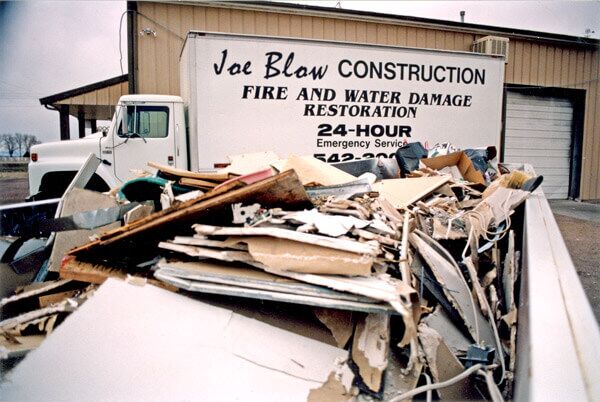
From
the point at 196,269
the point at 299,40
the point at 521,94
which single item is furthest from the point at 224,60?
the point at 521,94

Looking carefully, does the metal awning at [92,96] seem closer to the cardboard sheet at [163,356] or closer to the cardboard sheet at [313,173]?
the cardboard sheet at [313,173]

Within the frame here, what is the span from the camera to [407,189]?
3404 mm

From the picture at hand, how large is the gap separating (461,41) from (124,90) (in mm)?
9140

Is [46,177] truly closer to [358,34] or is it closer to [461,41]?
[358,34]

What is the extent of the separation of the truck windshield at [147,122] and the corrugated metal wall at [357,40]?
2807 millimetres

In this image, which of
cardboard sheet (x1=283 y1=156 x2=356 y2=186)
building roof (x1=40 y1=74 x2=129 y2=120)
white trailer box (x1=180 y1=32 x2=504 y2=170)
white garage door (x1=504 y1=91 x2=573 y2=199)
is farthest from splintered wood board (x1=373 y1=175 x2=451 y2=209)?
building roof (x1=40 y1=74 x2=129 y2=120)

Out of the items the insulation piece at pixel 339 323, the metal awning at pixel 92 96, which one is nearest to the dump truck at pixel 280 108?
the insulation piece at pixel 339 323

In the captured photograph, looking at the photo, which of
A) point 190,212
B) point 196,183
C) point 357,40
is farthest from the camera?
point 357,40

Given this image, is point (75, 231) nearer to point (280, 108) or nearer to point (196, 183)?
point (196, 183)

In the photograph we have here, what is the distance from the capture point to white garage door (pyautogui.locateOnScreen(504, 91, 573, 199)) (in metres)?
11.3

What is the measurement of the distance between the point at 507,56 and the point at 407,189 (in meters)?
8.88

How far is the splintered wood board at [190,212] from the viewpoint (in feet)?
6.14

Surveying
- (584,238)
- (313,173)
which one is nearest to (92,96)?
(313,173)

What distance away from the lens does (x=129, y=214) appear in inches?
90.9
